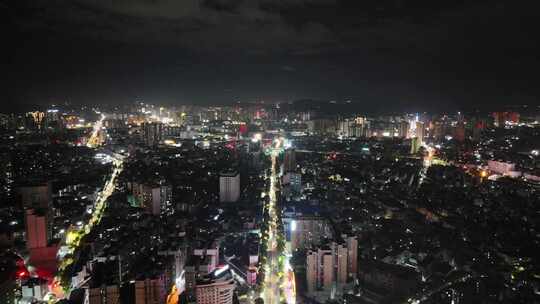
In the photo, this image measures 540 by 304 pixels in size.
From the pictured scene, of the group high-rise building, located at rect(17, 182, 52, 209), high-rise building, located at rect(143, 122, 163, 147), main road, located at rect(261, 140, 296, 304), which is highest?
high-rise building, located at rect(143, 122, 163, 147)

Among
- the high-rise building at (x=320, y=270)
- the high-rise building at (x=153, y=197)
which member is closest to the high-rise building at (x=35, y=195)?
the high-rise building at (x=153, y=197)

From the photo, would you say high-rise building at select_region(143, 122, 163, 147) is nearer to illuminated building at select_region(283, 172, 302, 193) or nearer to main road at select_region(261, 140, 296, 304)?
illuminated building at select_region(283, 172, 302, 193)

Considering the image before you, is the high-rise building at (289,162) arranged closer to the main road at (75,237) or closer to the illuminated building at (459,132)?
the main road at (75,237)

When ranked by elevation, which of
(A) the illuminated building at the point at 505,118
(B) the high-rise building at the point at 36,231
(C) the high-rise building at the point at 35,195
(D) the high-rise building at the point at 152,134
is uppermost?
(A) the illuminated building at the point at 505,118

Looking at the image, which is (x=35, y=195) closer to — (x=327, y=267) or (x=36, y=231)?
(x=36, y=231)

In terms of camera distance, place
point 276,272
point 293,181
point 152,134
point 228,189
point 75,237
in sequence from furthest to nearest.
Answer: point 152,134
point 293,181
point 228,189
point 75,237
point 276,272

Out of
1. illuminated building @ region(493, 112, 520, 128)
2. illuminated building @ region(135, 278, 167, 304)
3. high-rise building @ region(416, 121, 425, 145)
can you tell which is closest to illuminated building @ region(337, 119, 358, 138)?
high-rise building @ region(416, 121, 425, 145)

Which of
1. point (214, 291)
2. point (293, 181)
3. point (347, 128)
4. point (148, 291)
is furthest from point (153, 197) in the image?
point (347, 128)

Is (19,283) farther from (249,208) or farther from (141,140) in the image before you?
(141,140)
